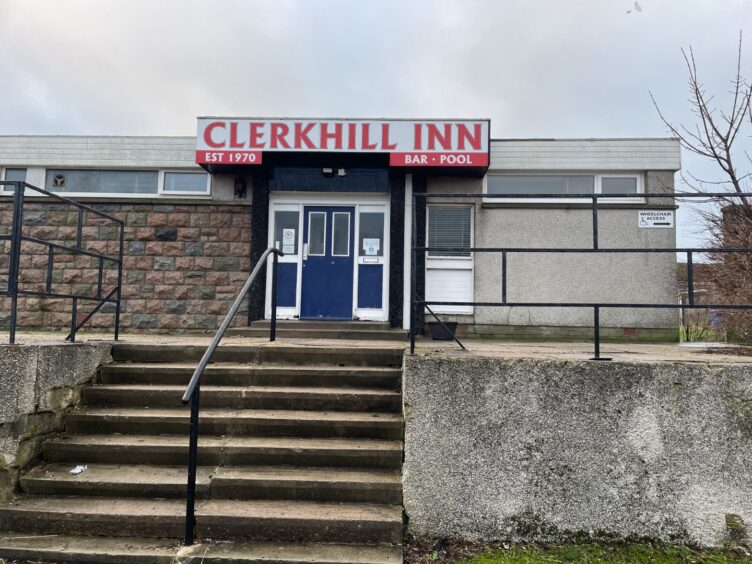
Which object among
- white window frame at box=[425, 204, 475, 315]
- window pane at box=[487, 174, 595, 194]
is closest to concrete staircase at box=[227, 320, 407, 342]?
white window frame at box=[425, 204, 475, 315]

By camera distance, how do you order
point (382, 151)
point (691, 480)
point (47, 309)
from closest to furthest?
1. point (691, 480)
2. point (382, 151)
3. point (47, 309)

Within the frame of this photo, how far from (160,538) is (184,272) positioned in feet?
16.8

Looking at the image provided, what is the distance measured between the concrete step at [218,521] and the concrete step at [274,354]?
1.51 meters

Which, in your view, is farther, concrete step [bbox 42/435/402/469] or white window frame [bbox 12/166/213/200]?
white window frame [bbox 12/166/213/200]

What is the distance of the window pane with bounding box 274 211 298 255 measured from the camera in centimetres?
772

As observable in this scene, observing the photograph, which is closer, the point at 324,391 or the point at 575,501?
the point at 575,501

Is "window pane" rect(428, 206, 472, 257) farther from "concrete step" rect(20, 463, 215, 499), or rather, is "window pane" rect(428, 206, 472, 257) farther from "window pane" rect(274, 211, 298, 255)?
"concrete step" rect(20, 463, 215, 499)

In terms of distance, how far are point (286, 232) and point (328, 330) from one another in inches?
75.9

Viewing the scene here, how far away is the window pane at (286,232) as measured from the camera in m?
7.72

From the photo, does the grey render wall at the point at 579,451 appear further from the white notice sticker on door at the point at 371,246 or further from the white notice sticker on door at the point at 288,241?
the white notice sticker on door at the point at 288,241

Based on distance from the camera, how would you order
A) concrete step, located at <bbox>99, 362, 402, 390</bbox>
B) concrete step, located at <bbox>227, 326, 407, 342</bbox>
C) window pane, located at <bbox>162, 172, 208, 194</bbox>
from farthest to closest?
window pane, located at <bbox>162, 172, 208, 194</bbox> < concrete step, located at <bbox>227, 326, 407, 342</bbox> < concrete step, located at <bbox>99, 362, 402, 390</bbox>

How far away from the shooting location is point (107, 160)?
7.95m

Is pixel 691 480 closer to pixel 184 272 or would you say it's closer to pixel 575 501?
pixel 575 501

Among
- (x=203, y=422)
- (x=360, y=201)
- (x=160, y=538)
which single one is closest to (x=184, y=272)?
(x=360, y=201)
